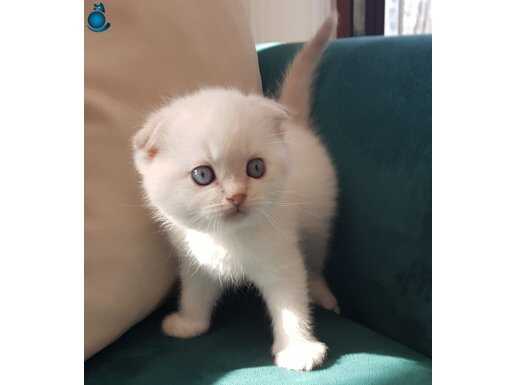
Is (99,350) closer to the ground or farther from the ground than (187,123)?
closer to the ground

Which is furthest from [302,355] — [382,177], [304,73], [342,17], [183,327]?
[342,17]

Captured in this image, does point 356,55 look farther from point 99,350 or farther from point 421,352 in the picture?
point 99,350

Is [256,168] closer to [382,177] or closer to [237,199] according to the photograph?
[237,199]

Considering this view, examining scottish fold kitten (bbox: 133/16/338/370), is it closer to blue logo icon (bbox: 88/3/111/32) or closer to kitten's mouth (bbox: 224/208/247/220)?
kitten's mouth (bbox: 224/208/247/220)

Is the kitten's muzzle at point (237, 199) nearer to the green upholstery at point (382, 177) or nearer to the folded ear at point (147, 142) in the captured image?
the folded ear at point (147, 142)

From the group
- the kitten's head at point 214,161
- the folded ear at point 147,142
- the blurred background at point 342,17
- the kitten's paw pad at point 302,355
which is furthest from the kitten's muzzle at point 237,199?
the blurred background at point 342,17

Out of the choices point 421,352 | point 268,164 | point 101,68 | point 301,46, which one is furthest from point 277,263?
point 301,46
